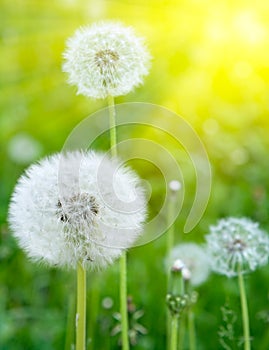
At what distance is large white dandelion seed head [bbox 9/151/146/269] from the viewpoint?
46.8 inches

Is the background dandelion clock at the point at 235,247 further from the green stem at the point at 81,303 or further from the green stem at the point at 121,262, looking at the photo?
the green stem at the point at 81,303

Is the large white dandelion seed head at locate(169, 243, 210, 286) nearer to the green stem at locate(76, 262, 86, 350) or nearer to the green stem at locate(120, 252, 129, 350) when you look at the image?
the green stem at locate(120, 252, 129, 350)

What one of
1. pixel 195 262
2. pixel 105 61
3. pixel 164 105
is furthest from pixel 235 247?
pixel 164 105

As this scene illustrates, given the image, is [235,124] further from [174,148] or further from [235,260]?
[235,260]

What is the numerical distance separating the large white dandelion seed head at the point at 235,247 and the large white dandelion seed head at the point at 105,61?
1.50 feet

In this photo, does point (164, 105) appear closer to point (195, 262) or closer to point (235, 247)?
point (195, 262)

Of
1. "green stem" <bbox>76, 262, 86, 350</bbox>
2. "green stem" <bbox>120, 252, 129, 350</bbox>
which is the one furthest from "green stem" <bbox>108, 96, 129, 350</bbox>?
"green stem" <bbox>76, 262, 86, 350</bbox>

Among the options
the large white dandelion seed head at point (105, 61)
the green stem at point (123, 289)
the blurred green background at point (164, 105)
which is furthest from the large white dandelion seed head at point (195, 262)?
the large white dandelion seed head at point (105, 61)

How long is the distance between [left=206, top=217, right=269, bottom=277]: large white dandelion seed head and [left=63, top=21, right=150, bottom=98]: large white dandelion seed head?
1.50 ft

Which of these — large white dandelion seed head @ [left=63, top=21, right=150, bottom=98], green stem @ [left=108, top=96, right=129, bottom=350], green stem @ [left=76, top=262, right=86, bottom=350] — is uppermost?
large white dandelion seed head @ [left=63, top=21, right=150, bottom=98]

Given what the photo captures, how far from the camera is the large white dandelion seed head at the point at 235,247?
1.64 meters

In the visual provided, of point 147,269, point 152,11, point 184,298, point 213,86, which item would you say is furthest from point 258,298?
point 152,11

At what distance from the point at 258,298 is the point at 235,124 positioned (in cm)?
118

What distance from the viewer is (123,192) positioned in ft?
4.08
